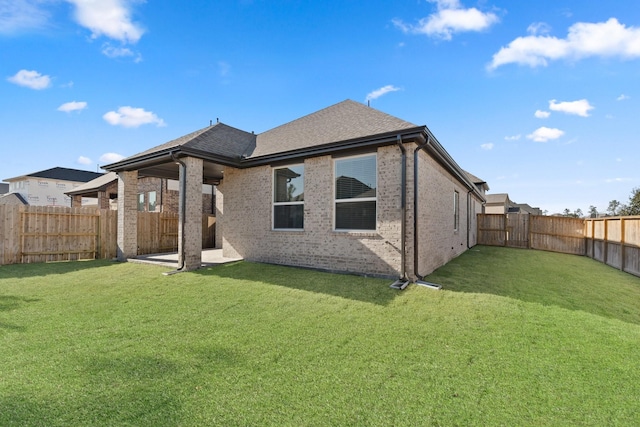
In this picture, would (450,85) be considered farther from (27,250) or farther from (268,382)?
(27,250)

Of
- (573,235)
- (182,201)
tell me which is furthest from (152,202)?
(573,235)

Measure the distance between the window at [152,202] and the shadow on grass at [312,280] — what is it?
1131cm

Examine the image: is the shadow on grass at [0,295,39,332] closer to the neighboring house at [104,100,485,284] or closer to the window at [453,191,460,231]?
the neighboring house at [104,100,485,284]

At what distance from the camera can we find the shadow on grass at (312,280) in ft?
18.5

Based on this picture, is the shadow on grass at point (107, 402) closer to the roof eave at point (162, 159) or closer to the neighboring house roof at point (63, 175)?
the roof eave at point (162, 159)

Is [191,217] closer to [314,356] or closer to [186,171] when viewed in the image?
[186,171]

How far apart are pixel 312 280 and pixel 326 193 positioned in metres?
2.41

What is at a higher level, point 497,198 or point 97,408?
point 497,198

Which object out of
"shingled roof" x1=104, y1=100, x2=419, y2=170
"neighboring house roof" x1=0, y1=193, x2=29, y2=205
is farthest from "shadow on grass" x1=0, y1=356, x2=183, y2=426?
"neighboring house roof" x1=0, y1=193, x2=29, y2=205

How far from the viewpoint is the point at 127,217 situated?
391 inches

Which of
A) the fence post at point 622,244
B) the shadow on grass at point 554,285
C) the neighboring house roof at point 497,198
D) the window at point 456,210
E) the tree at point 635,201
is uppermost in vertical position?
the neighboring house roof at point 497,198

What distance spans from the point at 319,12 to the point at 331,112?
3269 millimetres

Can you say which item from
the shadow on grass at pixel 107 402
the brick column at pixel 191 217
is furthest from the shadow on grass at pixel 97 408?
the brick column at pixel 191 217

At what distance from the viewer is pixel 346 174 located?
24.8 feet
